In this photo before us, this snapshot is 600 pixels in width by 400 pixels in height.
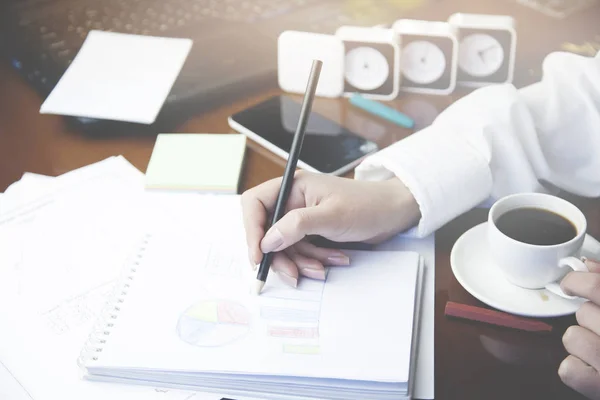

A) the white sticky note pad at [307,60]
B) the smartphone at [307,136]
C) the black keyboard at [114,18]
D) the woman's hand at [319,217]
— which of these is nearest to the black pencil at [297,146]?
the woman's hand at [319,217]

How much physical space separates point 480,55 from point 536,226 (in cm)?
35

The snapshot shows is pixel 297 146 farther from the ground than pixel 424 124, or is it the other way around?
pixel 297 146

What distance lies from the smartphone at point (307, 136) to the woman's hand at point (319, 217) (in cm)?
10

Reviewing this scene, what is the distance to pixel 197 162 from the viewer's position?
2.59 ft

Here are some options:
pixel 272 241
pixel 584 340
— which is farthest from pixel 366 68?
pixel 584 340

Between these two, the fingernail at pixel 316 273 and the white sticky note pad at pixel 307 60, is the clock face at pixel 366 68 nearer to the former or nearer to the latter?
the white sticky note pad at pixel 307 60

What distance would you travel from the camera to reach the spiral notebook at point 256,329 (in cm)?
52

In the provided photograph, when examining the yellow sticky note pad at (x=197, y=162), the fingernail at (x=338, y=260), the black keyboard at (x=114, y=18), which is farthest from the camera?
the black keyboard at (x=114, y=18)

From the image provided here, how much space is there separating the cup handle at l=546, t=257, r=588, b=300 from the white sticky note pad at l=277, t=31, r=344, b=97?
416 millimetres

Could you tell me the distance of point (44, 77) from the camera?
945 millimetres

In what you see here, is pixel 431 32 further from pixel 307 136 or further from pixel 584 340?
pixel 584 340

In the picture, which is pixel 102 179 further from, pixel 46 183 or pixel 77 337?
pixel 77 337

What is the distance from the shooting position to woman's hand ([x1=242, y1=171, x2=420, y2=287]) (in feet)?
2.01

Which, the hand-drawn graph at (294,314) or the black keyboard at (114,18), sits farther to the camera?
the black keyboard at (114,18)
